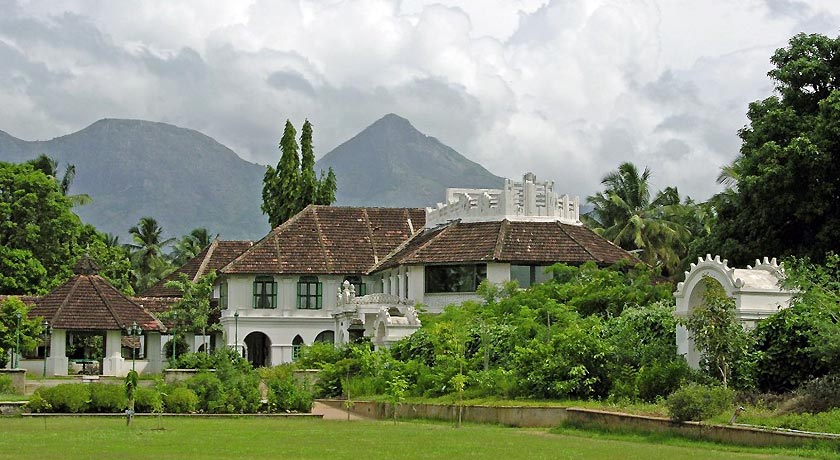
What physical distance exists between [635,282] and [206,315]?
24750 millimetres

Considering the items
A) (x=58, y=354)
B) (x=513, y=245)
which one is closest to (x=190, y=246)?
(x=58, y=354)

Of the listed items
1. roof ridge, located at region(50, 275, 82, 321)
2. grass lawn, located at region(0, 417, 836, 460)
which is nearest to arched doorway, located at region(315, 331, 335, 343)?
roof ridge, located at region(50, 275, 82, 321)

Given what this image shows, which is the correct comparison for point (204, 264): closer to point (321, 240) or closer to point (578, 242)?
point (321, 240)

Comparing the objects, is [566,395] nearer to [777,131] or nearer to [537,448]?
[537,448]

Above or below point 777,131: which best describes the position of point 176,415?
below

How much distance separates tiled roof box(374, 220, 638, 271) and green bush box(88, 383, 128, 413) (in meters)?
22.0

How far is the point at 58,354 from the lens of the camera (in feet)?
186

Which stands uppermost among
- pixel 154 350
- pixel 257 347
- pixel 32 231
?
pixel 32 231

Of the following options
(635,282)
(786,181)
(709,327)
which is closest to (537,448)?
(709,327)

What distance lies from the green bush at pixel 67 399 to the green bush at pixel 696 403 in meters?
16.7

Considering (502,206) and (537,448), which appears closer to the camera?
(537,448)

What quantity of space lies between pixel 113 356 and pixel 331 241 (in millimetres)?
13218

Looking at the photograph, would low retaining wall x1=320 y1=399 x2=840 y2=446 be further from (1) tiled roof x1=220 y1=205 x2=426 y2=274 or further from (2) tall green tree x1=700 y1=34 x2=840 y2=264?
(1) tiled roof x1=220 y1=205 x2=426 y2=274

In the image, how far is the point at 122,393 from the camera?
115ft
